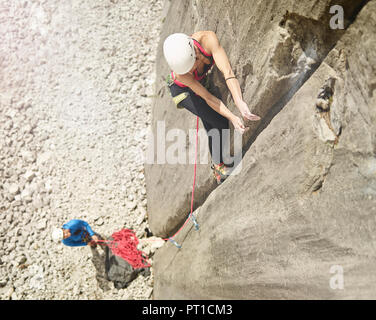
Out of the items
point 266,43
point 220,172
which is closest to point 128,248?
point 220,172

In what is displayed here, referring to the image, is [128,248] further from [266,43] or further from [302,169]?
[266,43]

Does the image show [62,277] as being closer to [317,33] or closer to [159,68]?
[159,68]

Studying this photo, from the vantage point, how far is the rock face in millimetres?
1602

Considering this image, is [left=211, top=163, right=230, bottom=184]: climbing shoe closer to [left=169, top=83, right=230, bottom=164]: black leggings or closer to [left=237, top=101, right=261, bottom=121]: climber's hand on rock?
[left=169, top=83, right=230, bottom=164]: black leggings

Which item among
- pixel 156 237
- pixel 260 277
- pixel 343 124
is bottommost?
pixel 156 237

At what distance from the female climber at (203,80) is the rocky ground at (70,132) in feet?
10.2

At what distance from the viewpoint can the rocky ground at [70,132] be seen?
5500mm

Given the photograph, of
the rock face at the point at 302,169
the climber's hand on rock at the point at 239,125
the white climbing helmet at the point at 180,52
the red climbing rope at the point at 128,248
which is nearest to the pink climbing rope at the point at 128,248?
the red climbing rope at the point at 128,248

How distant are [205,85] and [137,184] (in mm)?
3411

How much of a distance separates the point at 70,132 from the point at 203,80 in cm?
433

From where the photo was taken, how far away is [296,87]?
7.22ft

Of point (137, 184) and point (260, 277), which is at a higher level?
point (137, 184)

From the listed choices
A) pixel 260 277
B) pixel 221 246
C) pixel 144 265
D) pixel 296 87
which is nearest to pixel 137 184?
pixel 144 265

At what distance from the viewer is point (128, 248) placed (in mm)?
5355
